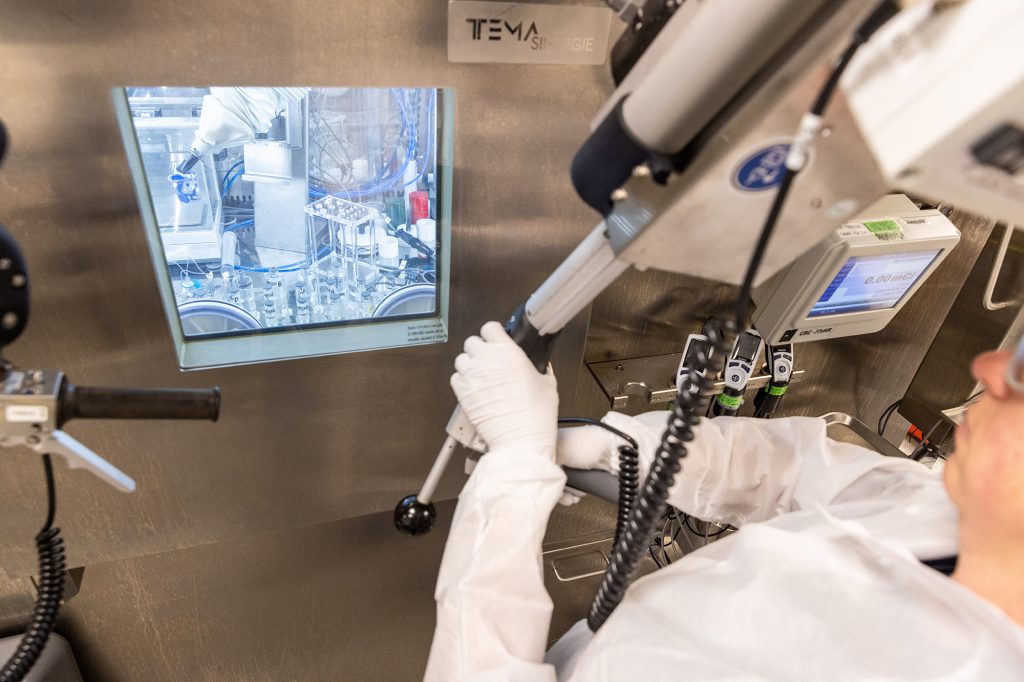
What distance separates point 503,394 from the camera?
941 millimetres

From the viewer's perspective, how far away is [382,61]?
0.80 meters

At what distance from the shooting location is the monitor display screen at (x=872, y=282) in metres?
1.20

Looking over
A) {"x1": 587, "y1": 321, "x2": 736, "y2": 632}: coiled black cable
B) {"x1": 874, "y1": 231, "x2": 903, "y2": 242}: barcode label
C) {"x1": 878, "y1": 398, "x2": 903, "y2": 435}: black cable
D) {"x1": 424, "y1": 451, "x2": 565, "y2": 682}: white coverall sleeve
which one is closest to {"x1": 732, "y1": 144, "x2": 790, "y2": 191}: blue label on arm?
{"x1": 587, "y1": 321, "x2": 736, "y2": 632}: coiled black cable

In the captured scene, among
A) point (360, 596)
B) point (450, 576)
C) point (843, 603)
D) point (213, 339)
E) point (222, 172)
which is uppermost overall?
point (222, 172)

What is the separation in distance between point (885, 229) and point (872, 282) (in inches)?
4.6

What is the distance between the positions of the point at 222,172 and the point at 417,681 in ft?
5.10

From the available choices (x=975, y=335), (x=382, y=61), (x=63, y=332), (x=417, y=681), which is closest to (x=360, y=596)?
(x=417, y=681)

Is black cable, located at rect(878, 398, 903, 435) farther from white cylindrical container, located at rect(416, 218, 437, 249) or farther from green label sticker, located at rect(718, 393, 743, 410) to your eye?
white cylindrical container, located at rect(416, 218, 437, 249)

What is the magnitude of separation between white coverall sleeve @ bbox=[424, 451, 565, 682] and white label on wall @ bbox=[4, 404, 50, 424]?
0.52 meters

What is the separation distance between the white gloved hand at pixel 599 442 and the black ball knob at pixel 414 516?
266 millimetres

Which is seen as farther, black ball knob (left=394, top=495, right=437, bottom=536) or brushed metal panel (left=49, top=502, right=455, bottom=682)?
brushed metal panel (left=49, top=502, right=455, bottom=682)

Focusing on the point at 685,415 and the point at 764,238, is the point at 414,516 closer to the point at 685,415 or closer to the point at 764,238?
the point at 685,415

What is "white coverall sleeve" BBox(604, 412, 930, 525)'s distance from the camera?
3.35 ft

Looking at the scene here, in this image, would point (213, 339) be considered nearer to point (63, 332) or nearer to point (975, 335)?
point (63, 332)
